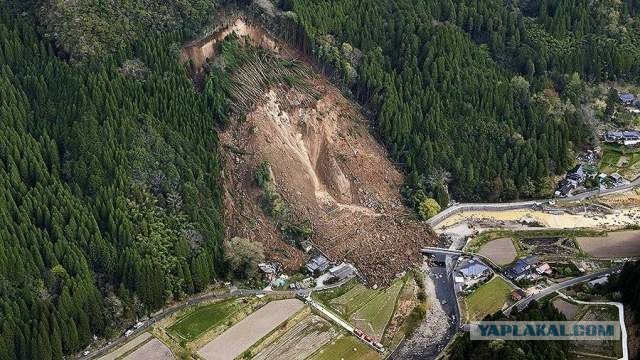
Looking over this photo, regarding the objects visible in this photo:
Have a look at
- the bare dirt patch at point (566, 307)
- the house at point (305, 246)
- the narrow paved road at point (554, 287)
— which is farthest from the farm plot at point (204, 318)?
the bare dirt patch at point (566, 307)

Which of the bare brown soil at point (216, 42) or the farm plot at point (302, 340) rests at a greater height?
the bare brown soil at point (216, 42)

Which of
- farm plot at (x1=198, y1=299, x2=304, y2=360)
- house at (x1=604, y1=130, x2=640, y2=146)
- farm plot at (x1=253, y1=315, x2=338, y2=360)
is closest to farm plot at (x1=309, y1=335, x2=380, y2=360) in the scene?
farm plot at (x1=253, y1=315, x2=338, y2=360)

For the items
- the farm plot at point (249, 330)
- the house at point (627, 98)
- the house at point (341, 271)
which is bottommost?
the house at point (627, 98)

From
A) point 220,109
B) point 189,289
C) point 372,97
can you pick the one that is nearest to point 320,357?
point 189,289

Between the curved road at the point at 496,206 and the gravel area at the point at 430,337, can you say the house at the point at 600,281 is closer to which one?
the gravel area at the point at 430,337

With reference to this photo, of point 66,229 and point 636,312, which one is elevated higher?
point 66,229

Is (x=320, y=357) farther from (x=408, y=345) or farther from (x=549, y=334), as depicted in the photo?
(x=549, y=334)
